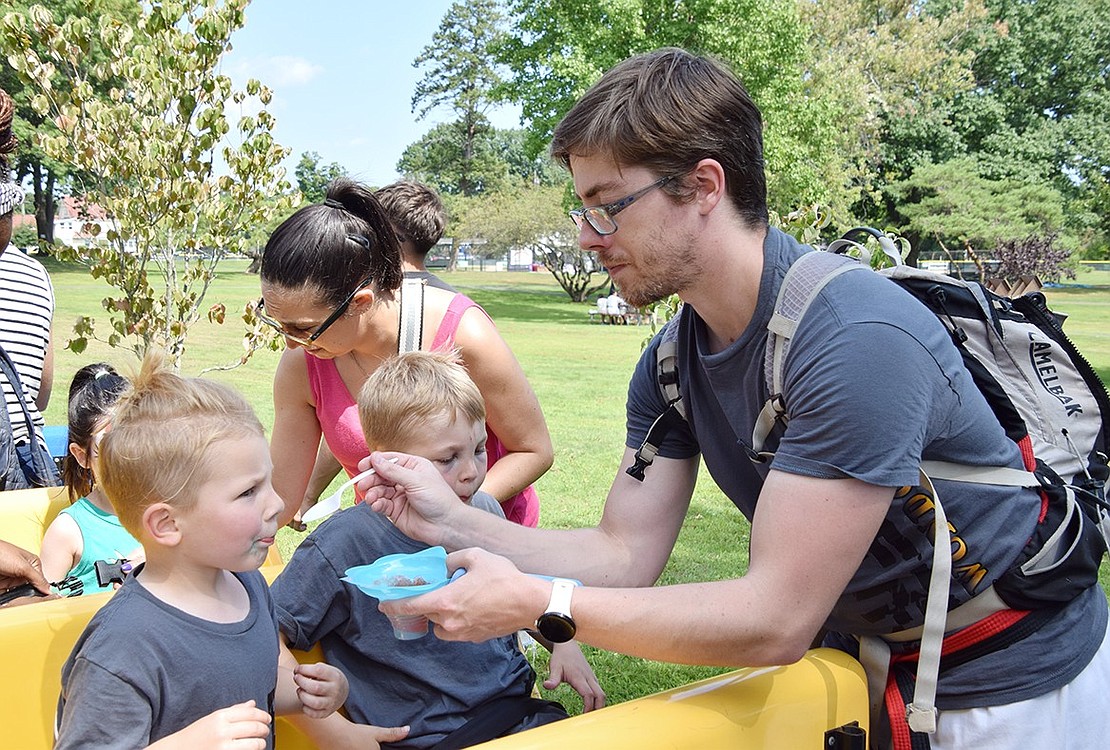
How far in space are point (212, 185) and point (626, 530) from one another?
4.80m

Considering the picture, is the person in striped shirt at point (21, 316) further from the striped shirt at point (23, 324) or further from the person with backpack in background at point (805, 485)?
the person with backpack in background at point (805, 485)

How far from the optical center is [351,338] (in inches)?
118

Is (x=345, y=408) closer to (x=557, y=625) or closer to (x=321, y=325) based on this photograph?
(x=321, y=325)

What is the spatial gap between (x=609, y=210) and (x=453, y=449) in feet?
2.72

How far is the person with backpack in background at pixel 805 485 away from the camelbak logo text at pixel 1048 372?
21 cm

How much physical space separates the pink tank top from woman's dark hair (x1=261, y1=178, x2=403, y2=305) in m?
0.25

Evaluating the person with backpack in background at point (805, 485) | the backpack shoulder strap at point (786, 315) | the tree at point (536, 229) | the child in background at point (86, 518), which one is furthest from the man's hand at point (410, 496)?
the tree at point (536, 229)

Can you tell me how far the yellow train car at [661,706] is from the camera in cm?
172

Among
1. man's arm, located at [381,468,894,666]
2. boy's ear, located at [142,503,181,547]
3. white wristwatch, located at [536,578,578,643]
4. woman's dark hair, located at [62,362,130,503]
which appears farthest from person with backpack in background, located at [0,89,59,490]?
white wristwatch, located at [536,578,578,643]

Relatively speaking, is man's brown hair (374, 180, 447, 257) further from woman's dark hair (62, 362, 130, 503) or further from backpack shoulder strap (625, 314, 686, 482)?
backpack shoulder strap (625, 314, 686, 482)

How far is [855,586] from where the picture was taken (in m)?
1.88

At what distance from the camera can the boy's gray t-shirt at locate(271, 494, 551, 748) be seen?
232cm

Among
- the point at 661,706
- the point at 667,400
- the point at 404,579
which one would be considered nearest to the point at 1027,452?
the point at 667,400

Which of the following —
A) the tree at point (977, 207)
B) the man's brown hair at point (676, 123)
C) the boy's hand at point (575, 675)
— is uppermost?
the tree at point (977, 207)
